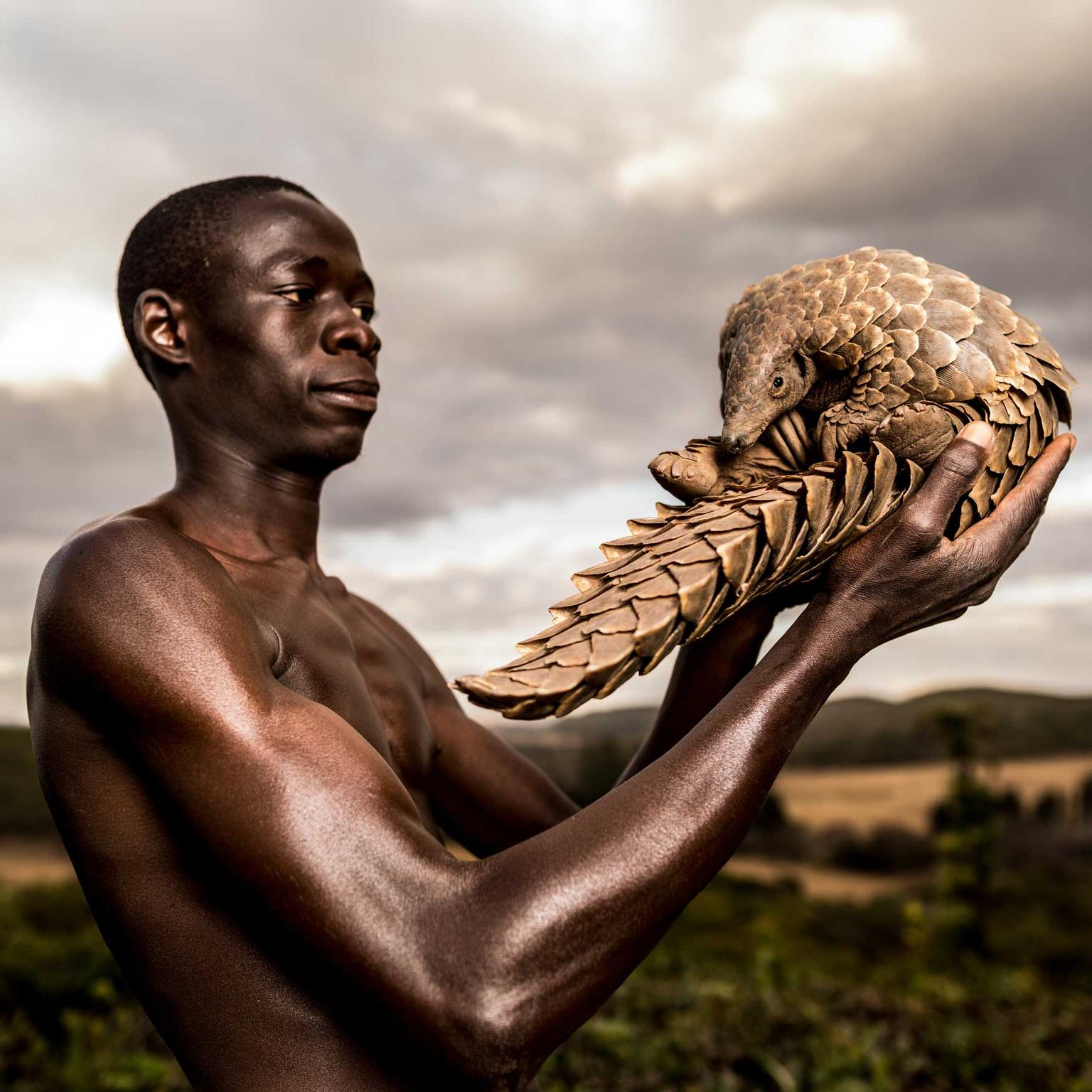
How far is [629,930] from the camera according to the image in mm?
1609

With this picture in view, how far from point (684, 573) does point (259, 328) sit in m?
1.00

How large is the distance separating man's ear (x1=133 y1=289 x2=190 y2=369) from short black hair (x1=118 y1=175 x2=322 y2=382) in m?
0.03

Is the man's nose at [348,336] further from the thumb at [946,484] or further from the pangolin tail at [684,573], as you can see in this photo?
the thumb at [946,484]

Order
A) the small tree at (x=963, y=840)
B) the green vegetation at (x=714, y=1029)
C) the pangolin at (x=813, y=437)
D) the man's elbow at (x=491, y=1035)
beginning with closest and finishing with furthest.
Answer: the man's elbow at (x=491, y=1035), the pangolin at (x=813, y=437), the green vegetation at (x=714, y=1029), the small tree at (x=963, y=840)

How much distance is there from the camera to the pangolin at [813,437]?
173 cm

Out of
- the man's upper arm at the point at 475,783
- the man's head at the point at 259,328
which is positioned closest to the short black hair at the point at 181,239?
the man's head at the point at 259,328

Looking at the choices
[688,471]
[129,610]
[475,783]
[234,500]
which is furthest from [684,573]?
[475,783]

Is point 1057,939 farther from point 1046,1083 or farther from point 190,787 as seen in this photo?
point 190,787

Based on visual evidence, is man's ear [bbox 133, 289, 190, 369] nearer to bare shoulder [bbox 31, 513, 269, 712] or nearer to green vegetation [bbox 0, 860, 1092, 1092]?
bare shoulder [bbox 31, 513, 269, 712]

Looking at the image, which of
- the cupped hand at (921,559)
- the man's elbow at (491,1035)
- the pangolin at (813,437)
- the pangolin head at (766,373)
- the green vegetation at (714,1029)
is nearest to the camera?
the man's elbow at (491,1035)

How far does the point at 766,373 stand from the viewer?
1993 mm

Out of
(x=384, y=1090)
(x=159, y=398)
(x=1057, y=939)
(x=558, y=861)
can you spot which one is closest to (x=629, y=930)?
(x=558, y=861)

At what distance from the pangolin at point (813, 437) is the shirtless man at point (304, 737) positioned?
0.08 meters

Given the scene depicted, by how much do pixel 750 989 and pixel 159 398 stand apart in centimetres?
445
